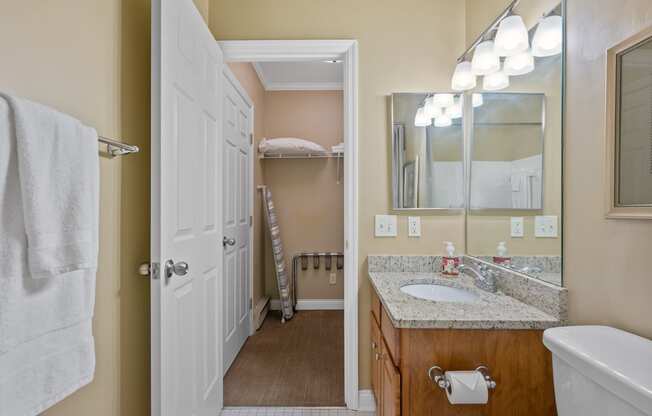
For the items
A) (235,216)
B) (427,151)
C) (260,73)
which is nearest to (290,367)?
(235,216)

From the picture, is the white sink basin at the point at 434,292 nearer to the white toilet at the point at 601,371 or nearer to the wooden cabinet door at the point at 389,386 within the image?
the wooden cabinet door at the point at 389,386

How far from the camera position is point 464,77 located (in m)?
1.74

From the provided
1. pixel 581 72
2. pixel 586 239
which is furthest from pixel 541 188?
pixel 581 72

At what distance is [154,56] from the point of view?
113 centimetres

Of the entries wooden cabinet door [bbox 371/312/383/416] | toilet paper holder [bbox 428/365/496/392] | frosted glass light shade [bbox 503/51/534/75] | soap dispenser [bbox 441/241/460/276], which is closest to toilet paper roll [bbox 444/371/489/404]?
toilet paper holder [bbox 428/365/496/392]

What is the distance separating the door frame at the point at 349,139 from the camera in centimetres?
182

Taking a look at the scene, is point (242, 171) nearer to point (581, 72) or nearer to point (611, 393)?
point (581, 72)

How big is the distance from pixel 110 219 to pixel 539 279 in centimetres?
159

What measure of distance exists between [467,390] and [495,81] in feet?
4.51

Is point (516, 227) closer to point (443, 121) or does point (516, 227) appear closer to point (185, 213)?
point (443, 121)

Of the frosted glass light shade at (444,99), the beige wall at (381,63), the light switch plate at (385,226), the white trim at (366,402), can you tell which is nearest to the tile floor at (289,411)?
the white trim at (366,402)

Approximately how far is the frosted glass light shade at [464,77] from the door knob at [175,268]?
168cm

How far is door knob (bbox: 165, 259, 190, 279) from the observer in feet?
3.87

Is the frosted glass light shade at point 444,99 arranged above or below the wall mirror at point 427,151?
above
